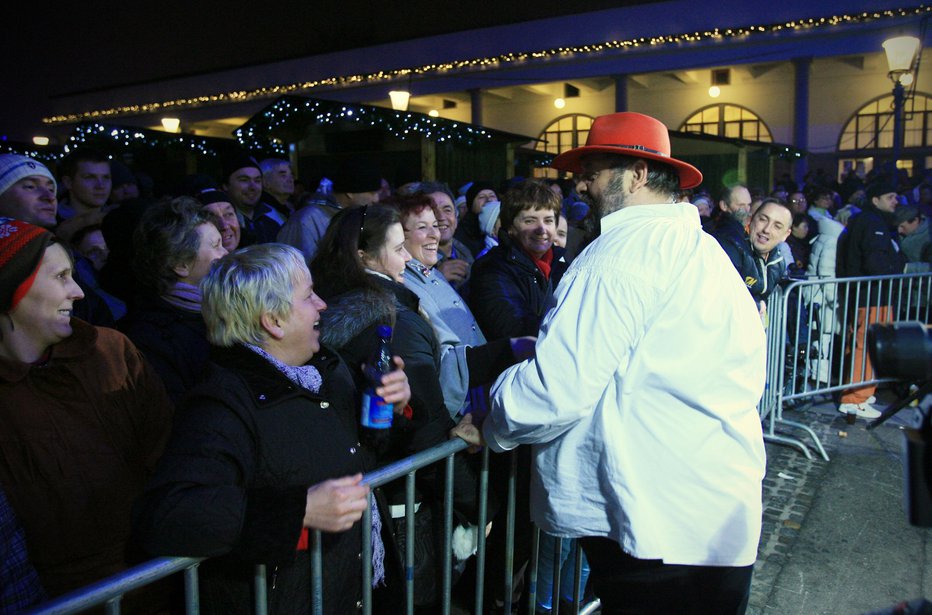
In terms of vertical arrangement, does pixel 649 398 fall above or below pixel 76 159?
below

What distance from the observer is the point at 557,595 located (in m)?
3.00

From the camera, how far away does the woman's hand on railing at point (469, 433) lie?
2521 millimetres

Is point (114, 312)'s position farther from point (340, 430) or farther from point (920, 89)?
point (920, 89)

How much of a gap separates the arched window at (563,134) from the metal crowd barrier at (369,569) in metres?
25.1

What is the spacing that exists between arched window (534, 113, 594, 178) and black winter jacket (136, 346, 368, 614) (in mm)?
25690

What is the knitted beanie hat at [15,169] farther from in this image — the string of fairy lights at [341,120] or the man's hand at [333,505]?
the string of fairy lights at [341,120]

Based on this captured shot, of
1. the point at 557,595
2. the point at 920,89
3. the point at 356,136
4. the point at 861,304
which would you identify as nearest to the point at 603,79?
the point at 920,89

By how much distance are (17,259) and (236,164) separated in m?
4.21

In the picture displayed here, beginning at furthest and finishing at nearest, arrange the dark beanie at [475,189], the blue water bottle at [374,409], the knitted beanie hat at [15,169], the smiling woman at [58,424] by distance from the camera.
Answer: the dark beanie at [475,189]
the knitted beanie hat at [15,169]
the blue water bottle at [374,409]
the smiling woman at [58,424]

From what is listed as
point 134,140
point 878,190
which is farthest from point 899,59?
point 134,140

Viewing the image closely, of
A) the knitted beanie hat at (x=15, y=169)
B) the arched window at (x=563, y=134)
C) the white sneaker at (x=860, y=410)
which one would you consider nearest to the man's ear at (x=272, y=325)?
the knitted beanie hat at (x=15, y=169)

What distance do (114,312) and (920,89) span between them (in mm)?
24903

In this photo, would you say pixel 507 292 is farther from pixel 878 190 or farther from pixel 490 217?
pixel 878 190

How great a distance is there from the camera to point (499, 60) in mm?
24922
